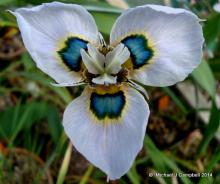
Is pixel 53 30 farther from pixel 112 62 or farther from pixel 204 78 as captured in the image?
pixel 204 78

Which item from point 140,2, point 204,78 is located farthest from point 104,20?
point 204,78

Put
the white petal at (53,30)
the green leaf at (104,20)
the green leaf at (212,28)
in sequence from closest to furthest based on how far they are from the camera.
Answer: the white petal at (53,30) < the green leaf at (104,20) < the green leaf at (212,28)

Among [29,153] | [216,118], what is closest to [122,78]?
[216,118]

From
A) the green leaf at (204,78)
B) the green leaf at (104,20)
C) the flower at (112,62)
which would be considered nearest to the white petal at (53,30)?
the flower at (112,62)

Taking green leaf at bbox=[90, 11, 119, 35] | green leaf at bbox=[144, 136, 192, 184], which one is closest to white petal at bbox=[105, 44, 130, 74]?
green leaf at bbox=[90, 11, 119, 35]

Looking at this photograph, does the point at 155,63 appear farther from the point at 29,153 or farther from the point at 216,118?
the point at 29,153

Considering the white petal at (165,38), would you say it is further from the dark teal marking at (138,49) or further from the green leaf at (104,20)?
the green leaf at (104,20)

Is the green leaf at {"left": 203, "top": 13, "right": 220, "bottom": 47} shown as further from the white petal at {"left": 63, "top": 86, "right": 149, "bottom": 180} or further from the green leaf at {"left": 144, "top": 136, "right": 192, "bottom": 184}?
the white petal at {"left": 63, "top": 86, "right": 149, "bottom": 180}

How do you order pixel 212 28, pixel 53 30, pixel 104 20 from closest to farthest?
pixel 53 30 → pixel 104 20 → pixel 212 28
